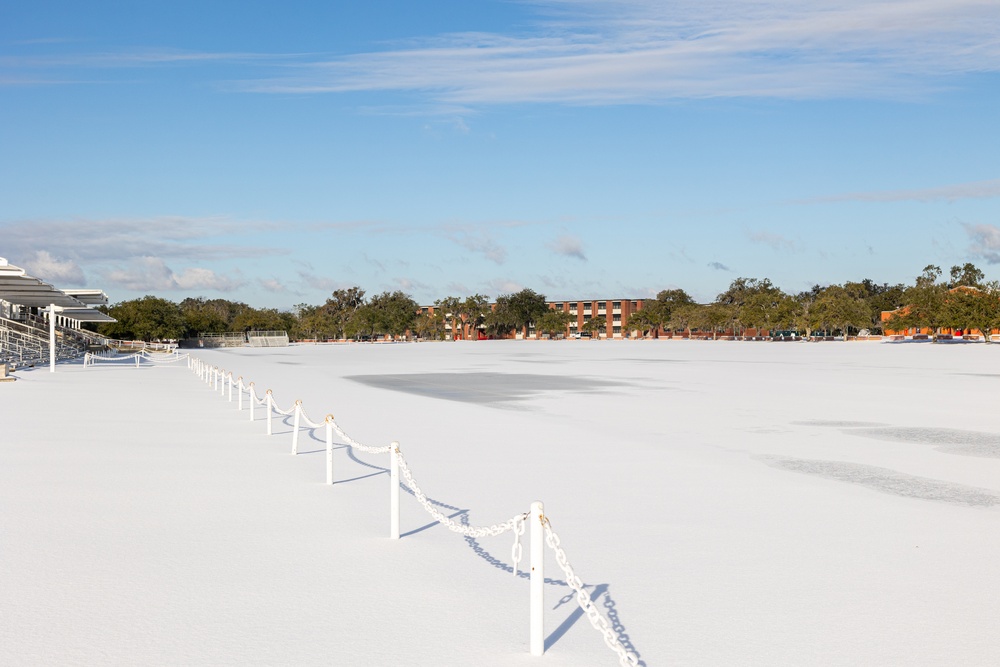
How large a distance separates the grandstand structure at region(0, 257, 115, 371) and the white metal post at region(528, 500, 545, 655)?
3766cm

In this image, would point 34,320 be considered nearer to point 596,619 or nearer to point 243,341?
point 243,341

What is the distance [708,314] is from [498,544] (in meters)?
162

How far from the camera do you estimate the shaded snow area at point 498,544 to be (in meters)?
6.05

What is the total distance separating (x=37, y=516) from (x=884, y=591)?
8391 mm

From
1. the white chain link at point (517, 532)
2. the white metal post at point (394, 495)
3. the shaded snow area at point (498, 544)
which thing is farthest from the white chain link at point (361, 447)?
the white chain link at point (517, 532)

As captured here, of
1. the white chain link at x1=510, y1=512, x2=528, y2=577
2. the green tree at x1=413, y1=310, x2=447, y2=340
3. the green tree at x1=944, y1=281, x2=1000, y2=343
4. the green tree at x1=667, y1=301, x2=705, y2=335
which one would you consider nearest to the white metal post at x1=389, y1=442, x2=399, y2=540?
the white chain link at x1=510, y1=512, x2=528, y2=577

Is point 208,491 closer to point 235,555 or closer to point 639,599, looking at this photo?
point 235,555

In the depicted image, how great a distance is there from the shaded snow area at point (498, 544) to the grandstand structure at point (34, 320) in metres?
24.9

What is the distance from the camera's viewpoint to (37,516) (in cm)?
989

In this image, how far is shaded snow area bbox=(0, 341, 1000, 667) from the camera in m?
6.05

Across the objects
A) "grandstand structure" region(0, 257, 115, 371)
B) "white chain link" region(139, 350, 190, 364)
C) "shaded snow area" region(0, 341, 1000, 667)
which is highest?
"grandstand structure" region(0, 257, 115, 371)

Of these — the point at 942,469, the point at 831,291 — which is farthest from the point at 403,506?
the point at 831,291

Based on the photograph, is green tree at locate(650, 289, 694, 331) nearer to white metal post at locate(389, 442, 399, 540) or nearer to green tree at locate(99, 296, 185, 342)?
green tree at locate(99, 296, 185, 342)

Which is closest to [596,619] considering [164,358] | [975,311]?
[164,358]
